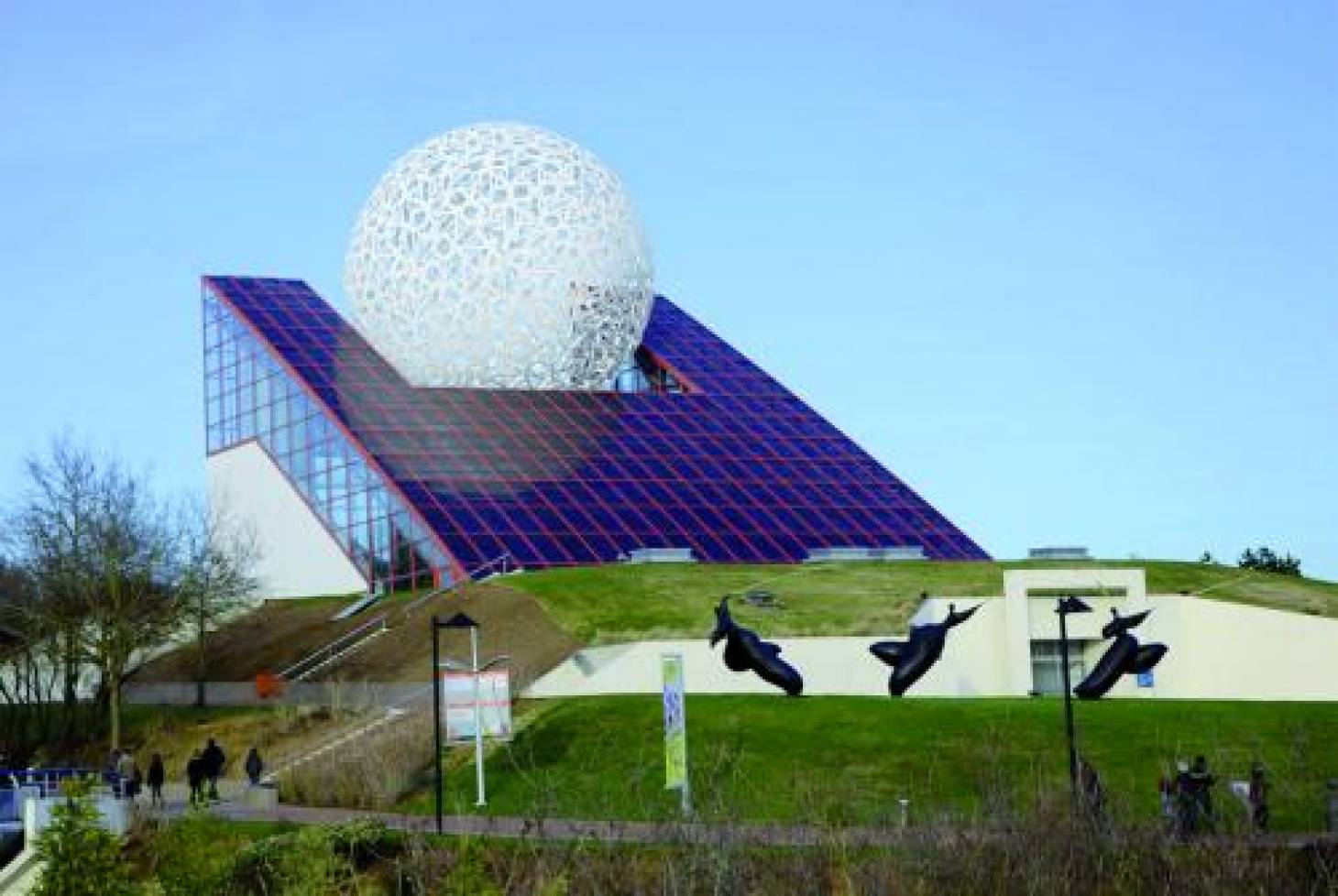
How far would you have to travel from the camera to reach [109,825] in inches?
1379

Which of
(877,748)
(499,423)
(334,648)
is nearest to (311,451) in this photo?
(499,423)

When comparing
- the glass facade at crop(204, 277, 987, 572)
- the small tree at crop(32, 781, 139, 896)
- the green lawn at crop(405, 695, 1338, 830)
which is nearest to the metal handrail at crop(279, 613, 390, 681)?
the glass facade at crop(204, 277, 987, 572)

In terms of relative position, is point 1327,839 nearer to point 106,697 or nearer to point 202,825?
point 202,825

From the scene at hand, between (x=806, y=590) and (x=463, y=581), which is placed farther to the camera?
(x=463, y=581)

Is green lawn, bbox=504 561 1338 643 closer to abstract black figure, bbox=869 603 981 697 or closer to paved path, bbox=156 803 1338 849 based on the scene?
abstract black figure, bbox=869 603 981 697

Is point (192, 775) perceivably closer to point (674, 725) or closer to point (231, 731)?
point (231, 731)

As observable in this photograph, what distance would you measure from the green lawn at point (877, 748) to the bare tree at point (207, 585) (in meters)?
15.7

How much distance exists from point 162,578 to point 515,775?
61.9 feet

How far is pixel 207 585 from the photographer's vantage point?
58.6 m

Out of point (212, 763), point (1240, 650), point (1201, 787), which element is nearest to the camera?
point (1201, 787)

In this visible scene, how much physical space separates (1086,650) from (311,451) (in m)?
26.5

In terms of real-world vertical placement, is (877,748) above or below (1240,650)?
below

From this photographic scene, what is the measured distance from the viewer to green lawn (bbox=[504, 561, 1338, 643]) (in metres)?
52.7

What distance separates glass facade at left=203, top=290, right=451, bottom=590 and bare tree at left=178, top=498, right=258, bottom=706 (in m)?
3.10
